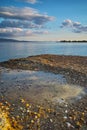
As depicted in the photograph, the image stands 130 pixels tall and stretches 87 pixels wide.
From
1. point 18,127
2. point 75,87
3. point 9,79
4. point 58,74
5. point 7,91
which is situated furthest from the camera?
point 58,74

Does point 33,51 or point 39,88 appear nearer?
point 39,88

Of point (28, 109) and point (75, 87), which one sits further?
point (75, 87)

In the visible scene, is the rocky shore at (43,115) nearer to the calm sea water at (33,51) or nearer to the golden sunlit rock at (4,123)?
the golden sunlit rock at (4,123)

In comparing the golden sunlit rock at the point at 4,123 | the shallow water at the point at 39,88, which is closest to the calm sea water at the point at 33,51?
the shallow water at the point at 39,88

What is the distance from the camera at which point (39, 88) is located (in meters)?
14.1

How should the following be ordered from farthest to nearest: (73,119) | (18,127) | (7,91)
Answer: (7,91) → (73,119) → (18,127)

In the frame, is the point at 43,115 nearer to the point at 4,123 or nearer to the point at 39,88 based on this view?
the point at 4,123

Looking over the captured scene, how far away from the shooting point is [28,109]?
10.6m

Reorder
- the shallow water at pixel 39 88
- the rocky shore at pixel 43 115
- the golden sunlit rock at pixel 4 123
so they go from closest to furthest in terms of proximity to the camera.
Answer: the golden sunlit rock at pixel 4 123 → the rocky shore at pixel 43 115 → the shallow water at pixel 39 88

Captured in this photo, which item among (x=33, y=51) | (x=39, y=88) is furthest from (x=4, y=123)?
(x=33, y=51)

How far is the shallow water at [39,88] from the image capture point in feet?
40.7

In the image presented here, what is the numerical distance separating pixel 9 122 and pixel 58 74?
32.3 ft

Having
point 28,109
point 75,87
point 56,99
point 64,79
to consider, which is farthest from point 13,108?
point 64,79

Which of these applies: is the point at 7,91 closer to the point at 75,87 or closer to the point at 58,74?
the point at 75,87
